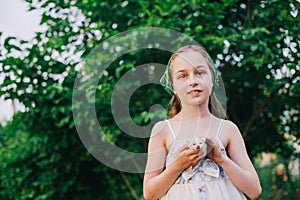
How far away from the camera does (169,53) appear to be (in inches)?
154

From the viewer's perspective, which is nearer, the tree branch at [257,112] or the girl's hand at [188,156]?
the girl's hand at [188,156]

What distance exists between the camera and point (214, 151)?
158 centimetres

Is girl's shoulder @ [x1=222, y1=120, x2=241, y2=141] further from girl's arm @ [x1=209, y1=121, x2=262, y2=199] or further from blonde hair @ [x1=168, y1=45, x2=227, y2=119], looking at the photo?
blonde hair @ [x1=168, y1=45, x2=227, y2=119]

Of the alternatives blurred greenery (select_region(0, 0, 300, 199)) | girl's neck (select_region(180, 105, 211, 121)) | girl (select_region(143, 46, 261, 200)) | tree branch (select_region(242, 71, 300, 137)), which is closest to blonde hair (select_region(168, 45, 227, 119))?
girl (select_region(143, 46, 261, 200))

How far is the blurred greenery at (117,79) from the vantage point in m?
3.95

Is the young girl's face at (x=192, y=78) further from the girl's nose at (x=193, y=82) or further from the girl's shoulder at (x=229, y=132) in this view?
the girl's shoulder at (x=229, y=132)

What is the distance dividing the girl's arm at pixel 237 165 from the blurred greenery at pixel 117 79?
1982 mm

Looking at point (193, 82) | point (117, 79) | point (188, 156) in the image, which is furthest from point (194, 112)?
point (117, 79)

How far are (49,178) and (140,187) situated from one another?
2.87 feet

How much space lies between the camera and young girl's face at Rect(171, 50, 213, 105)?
1.68m

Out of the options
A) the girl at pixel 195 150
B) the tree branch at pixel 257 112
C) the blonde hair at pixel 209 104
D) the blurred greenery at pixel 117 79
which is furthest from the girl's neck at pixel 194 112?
the tree branch at pixel 257 112

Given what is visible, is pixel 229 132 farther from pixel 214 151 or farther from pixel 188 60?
pixel 188 60

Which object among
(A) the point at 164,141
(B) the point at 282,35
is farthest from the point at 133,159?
(A) the point at 164,141

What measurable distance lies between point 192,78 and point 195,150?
0.27 metres
